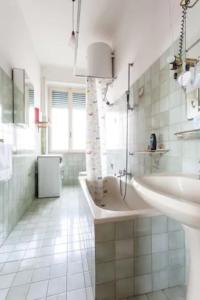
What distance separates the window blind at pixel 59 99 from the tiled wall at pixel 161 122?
2.34 metres

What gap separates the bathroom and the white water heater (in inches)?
0.6

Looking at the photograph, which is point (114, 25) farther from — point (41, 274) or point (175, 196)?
point (41, 274)

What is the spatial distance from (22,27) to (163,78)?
227 centimetres

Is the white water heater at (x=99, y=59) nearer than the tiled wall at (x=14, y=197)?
No

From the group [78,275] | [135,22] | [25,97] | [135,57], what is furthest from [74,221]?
[135,22]

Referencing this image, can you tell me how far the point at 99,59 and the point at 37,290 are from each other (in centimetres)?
287

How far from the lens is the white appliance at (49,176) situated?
3.48 m

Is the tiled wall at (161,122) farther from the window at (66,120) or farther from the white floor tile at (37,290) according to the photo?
the window at (66,120)

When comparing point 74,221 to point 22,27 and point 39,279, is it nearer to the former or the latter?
point 39,279

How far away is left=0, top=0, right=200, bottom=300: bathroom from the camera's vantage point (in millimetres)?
1136

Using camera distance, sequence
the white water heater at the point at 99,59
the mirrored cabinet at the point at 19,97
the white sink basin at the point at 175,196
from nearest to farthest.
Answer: the white sink basin at the point at 175,196 → the mirrored cabinet at the point at 19,97 → the white water heater at the point at 99,59

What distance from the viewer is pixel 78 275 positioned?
1376 mm

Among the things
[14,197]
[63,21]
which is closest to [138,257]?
[14,197]

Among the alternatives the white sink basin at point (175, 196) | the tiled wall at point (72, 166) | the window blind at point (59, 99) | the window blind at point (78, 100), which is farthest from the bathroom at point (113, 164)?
the window blind at point (78, 100)
